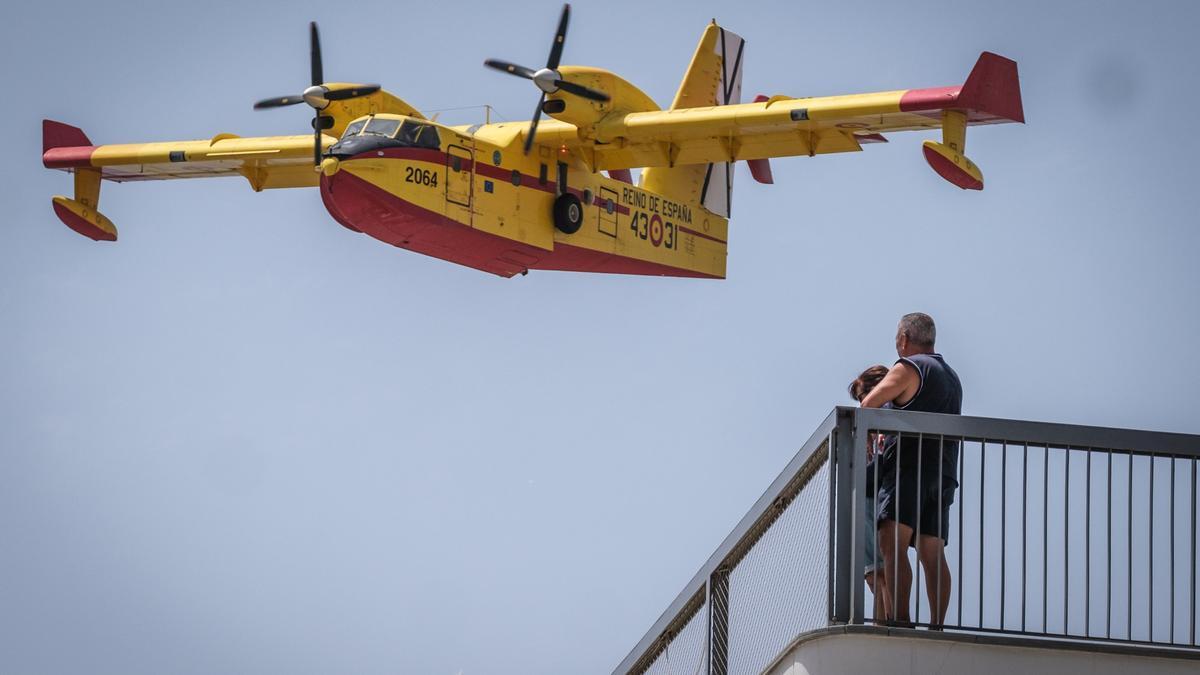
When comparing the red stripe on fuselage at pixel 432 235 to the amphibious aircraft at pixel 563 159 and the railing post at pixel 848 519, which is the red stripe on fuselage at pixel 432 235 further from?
the railing post at pixel 848 519

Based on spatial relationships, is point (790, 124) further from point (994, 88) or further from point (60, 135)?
point (60, 135)

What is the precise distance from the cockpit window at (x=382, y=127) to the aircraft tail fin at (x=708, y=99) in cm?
776

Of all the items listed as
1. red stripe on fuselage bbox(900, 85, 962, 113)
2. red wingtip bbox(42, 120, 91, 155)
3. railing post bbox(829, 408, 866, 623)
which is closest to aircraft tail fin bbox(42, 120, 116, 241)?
red wingtip bbox(42, 120, 91, 155)

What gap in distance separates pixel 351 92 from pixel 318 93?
1.86 ft

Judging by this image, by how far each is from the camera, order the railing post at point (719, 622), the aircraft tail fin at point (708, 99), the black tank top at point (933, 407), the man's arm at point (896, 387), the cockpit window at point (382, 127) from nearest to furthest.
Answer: the black tank top at point (933, 407), the man's arm at point (896, 387), the railing post at point (719, 622), the cockpit window at point (382, 127), the aircraft tail fin at point (708, 99)

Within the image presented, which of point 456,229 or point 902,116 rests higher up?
point 902,116

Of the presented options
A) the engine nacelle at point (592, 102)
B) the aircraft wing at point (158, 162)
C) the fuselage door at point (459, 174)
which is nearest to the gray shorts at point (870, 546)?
the fuselage door at point (459, 174)

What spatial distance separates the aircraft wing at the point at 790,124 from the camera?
23422 mm

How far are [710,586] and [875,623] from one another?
9.95ft

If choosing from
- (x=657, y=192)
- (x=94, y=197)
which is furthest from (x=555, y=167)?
(x=94, y=197)

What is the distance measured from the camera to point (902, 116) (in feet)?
82.9

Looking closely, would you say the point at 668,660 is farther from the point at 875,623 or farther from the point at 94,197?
the point at 94,197

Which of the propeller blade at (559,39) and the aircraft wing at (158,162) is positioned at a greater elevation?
the propeller blade at (559,39)

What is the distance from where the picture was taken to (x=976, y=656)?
7.16 meters
